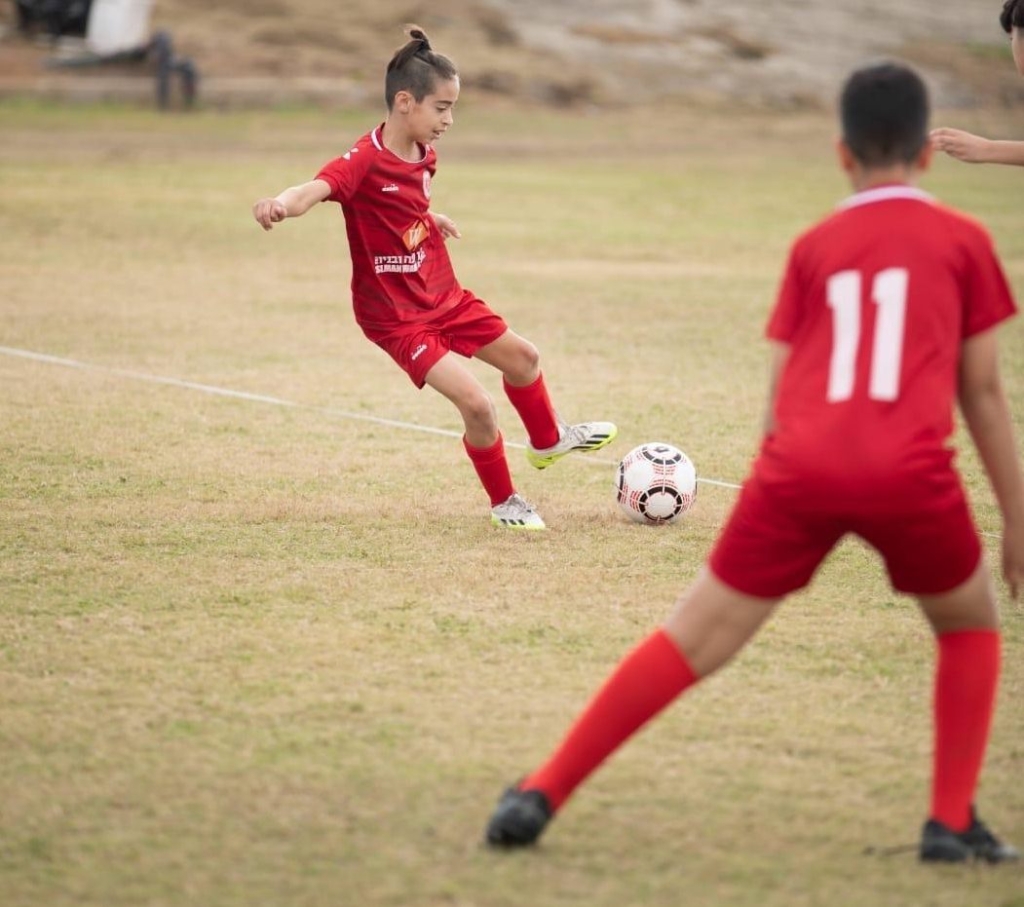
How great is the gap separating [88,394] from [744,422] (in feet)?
11.5

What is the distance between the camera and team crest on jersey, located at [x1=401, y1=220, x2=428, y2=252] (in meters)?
5.88

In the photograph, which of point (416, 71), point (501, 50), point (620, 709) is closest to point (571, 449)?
point (416, 71)

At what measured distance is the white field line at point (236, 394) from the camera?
753 centimetres

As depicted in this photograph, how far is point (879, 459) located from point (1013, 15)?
12.3 feet

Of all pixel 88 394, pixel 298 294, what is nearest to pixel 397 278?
pixel 88 394

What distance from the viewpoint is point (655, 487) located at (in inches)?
231

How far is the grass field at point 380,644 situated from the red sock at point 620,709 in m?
0.17

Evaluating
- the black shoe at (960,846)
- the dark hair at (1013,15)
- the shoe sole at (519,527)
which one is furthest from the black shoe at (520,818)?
the dark hair at (1013,15)

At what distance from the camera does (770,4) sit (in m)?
44.7

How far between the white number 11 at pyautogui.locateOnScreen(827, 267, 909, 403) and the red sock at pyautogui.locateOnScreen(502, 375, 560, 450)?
3141mm

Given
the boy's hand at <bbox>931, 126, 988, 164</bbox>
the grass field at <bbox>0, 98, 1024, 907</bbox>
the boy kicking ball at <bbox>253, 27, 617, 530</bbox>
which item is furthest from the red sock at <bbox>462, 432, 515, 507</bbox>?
the boy's hand at <bbox>931, 126, 988, 164</bbox>

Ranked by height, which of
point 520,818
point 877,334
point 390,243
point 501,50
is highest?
point 877,334

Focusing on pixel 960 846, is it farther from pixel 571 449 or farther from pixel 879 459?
pixel 571 449

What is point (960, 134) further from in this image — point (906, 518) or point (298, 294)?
point (298, 294)
